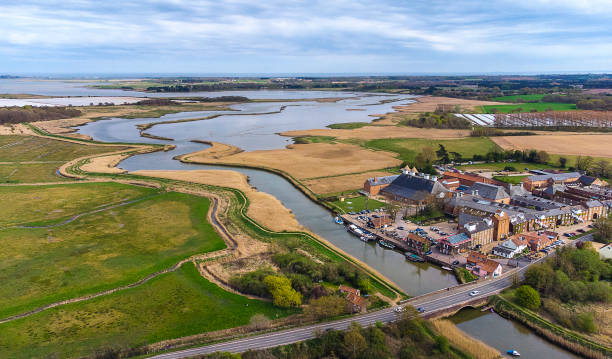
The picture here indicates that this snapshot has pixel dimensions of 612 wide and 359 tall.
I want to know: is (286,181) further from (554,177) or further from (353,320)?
(554,177)

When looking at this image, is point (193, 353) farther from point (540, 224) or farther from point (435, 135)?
point (435, 135)

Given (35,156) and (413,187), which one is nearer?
(413,187)

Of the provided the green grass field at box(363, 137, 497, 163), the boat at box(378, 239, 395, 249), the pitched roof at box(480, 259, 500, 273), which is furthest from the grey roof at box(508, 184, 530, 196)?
the green grass field at box(363, 137, 497, 163)

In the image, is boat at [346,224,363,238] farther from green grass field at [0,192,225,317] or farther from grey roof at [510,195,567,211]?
grey roof at [510,195,567,211]

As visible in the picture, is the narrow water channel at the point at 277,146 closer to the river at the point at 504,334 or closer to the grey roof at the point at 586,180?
the river at the point at 504,334

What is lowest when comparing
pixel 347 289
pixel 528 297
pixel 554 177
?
pixel 528 297

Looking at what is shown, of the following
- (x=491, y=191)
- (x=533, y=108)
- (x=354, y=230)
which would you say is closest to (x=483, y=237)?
(x=491, y=191)

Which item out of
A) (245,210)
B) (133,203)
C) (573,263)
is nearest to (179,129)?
(133,203)
